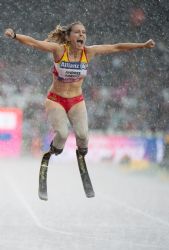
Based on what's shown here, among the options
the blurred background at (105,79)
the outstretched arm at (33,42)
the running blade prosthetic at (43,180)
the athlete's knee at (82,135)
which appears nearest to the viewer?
the outstretched arm at (33,42)

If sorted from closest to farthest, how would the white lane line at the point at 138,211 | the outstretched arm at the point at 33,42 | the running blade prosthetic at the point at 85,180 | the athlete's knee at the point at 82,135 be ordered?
the outstretched arm at the point at 33,42
the athlete's knee at the point at 82,135
the running blade prosthetic at the point at 85,180
the white lane line at the point at 138,211

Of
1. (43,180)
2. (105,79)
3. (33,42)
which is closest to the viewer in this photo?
(33,42)

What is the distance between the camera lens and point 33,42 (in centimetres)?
963

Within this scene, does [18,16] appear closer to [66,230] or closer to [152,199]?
[152,199]

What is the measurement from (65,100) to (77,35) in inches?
38.7

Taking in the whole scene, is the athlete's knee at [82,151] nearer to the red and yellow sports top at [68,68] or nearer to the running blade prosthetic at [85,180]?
the running blade prosthetic at [85,180]

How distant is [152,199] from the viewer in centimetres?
2803

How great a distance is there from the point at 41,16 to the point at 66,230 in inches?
734

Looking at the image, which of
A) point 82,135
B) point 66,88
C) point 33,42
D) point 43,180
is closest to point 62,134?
point 82,135

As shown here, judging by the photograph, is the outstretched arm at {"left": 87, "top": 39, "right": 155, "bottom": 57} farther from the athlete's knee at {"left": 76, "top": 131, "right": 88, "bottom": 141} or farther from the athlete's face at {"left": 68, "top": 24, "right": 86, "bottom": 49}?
the athlete's knee at {"left": 76, "top": 131, "right": 88, "bottom": 141}

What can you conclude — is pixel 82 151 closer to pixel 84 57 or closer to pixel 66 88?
pixel 66 88

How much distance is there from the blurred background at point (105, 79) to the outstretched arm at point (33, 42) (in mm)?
22503

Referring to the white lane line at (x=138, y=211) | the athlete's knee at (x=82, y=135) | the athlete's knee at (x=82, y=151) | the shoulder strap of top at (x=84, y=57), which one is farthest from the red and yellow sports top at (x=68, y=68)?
the white lane line at (x=138, y=211)

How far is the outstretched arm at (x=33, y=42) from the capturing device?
9317mm
